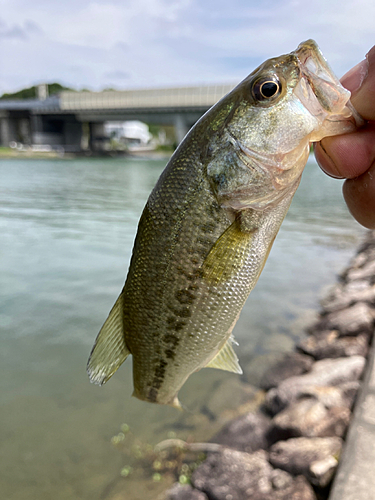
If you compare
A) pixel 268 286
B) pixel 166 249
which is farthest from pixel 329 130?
pixel 268 286

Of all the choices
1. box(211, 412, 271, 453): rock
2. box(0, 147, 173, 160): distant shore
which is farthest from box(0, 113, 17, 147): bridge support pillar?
box(211, 412, 271, 453): rock

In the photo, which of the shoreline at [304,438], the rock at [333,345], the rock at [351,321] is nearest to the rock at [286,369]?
the shoreline at [304,438]

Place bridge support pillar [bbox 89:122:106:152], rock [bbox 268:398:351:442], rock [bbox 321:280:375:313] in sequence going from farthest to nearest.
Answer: bridge support pillar [bbox 89:122:106:152] < rock [bbox 321:280:375:313] < rock [bbox 268:398:351:442]

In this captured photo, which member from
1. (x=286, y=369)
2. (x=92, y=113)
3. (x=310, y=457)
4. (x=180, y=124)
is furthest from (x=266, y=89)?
(x=92, y=113)

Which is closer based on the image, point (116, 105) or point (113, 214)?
point (113, 214)

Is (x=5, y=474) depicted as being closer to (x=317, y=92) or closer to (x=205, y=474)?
(x=205, y=474)

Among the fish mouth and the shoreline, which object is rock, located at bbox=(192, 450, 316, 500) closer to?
the shoreline

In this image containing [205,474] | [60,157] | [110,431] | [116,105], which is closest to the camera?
[205,474]
